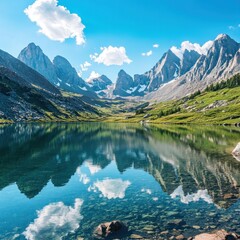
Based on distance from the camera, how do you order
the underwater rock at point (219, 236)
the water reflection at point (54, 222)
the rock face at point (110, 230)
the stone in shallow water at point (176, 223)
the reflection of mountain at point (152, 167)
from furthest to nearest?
1. the reflection of mountain at point (152, 167)
2. the stone in shallow water at point (176, 223)
3. the water reflection at point (54, 222)
4. the rock face at point (110, 230)
5. the underwater rock at point (219, 236)

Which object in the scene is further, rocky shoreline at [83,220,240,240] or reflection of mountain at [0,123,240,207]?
reflection of mountain at [0,123,240,207]

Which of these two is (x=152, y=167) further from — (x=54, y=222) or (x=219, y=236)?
(x=219, y=236)

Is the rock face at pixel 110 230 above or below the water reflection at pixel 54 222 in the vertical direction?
above

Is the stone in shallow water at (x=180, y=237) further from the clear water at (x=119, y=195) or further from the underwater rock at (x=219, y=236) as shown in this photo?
the underwater rock at (x=219, y=236)

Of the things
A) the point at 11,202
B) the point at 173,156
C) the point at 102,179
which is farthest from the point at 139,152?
the point at 11,202

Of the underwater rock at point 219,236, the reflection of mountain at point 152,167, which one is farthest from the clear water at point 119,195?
the underwater rock at point 219,236

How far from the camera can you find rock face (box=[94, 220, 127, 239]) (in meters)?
24.6

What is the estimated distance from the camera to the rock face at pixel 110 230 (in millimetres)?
24556

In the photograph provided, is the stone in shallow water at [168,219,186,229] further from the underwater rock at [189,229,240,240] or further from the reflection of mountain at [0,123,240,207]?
the reflection of mountain at [0,123,240,207]

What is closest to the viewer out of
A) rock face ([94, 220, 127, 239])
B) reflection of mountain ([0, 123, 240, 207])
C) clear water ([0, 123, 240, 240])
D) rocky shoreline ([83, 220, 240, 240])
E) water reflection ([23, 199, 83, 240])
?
rocky shoreline ([83, 220, 240, 240])

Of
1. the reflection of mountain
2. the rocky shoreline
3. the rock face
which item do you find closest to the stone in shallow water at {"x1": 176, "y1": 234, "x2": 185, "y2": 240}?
the rocky shoreline

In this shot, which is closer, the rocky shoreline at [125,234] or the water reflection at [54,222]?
the rocky shoreline at [125,234]

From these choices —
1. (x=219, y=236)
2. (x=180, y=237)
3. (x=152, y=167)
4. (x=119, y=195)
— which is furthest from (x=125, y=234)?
(x=152, y=167)

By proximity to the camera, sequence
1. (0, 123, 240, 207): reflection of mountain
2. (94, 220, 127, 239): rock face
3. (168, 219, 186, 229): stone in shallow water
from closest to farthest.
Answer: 1. (94, 220, 127, 239): rock face
2. (168, 219, 186, 229): stone in shallow water
3. (0, 123, 240, 207): reflection of mountain
